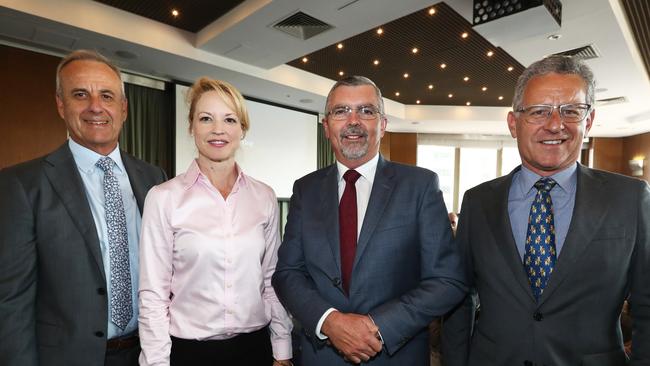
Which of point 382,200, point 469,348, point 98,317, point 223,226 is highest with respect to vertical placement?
point 382,200

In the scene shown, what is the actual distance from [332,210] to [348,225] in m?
0.10

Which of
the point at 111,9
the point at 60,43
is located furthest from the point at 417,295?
the point at 60,43

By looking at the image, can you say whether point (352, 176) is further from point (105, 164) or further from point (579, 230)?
point (105, 164)

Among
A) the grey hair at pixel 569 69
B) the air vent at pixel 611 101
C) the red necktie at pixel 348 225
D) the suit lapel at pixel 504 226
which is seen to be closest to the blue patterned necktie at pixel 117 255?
the red necktie at pixel 348 225

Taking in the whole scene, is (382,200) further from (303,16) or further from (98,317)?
(303,16)

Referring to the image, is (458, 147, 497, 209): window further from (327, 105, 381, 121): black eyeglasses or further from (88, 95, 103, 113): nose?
(88, 95, 103, 113): nose

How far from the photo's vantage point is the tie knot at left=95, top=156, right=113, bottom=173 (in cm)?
179

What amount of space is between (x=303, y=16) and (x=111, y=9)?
271 centimetres

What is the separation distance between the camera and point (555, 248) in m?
1.46

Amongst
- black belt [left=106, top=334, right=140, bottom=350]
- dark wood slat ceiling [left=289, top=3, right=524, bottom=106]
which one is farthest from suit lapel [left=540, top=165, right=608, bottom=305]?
dark wood slat ceiling [left=289, top=3, right=524, bottom=106]

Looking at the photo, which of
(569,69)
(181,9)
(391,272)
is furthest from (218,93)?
(181,9)

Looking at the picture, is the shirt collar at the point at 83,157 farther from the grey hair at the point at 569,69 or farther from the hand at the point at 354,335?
the grey hair at the point at 569,69

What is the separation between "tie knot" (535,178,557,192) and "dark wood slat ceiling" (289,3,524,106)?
4.25 meters

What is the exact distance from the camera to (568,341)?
138 centimetres
